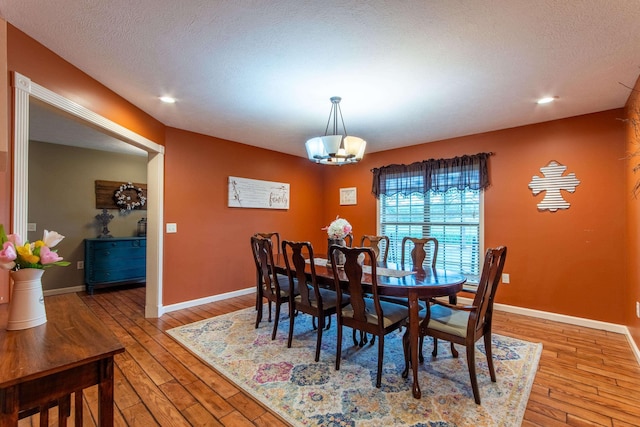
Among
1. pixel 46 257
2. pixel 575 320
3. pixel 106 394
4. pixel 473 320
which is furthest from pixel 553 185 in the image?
pixel 46 257

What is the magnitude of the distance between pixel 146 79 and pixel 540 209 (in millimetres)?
4440

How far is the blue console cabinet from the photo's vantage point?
4562 mm

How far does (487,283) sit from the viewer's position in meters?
1.92

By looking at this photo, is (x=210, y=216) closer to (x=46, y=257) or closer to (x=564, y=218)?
(x=46, y=257)

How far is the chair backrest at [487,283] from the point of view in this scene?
187 cm

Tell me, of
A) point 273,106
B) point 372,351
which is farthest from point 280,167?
point 372,351

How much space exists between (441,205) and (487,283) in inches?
103

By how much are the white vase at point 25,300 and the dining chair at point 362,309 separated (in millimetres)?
1623

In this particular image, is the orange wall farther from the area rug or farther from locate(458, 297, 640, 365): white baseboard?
the area rug

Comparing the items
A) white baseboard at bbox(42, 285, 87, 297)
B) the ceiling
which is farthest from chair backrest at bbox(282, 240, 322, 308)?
white baseboard at bbox(42, 285, 87, 297)

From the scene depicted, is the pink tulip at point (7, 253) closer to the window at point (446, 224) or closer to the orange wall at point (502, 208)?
the orange wall at point (502, 208)

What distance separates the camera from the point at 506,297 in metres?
3.79

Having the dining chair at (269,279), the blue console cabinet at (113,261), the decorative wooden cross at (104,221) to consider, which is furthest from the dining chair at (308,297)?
the decorative wooden cross at (104,221)

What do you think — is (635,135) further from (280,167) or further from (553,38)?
(280,167)
